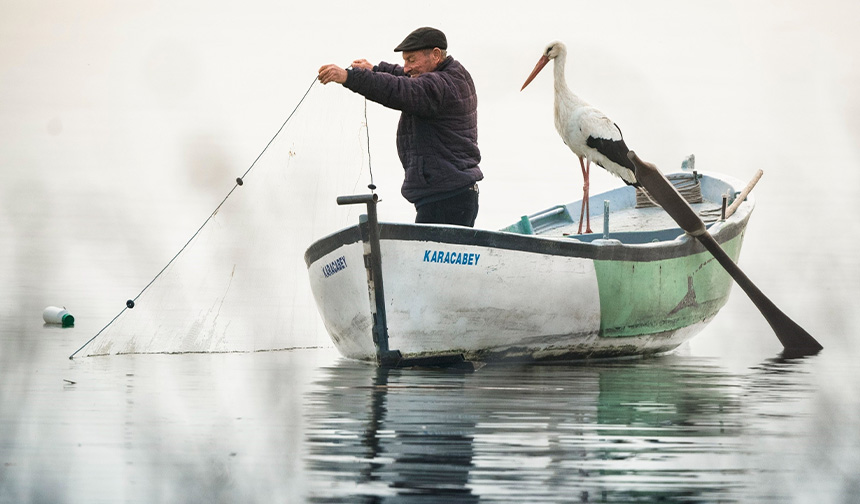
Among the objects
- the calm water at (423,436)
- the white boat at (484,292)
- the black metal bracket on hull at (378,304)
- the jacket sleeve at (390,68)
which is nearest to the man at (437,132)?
the jacket sleeve at (390,68)

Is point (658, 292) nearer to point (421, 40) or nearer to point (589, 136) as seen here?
point (589, 136)

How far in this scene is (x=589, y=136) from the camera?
38.9 feet

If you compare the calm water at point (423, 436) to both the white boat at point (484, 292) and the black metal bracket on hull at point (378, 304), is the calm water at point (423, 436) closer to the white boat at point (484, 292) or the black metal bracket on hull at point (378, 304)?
the black metal bracket on hull at point (378, 304)

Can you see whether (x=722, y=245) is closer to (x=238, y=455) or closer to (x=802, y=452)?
(x=802, y=452)

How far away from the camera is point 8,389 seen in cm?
679

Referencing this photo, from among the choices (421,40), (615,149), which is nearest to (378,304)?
(421,40)

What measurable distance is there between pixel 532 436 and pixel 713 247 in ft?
17.8

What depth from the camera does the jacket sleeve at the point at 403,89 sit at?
7.62 meters

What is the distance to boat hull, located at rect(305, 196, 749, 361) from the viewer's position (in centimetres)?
795

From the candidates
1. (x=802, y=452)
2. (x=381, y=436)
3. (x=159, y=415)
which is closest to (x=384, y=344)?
(x=159, y=415)

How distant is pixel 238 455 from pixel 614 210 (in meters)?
9.89

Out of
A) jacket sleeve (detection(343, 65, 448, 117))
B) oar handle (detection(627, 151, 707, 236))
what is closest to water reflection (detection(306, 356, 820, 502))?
jacket sleeve (detection(343, 65, 448, 117))

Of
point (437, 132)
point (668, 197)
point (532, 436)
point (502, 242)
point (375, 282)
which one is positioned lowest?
point (532, 436)

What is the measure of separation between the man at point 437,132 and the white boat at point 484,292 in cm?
38
